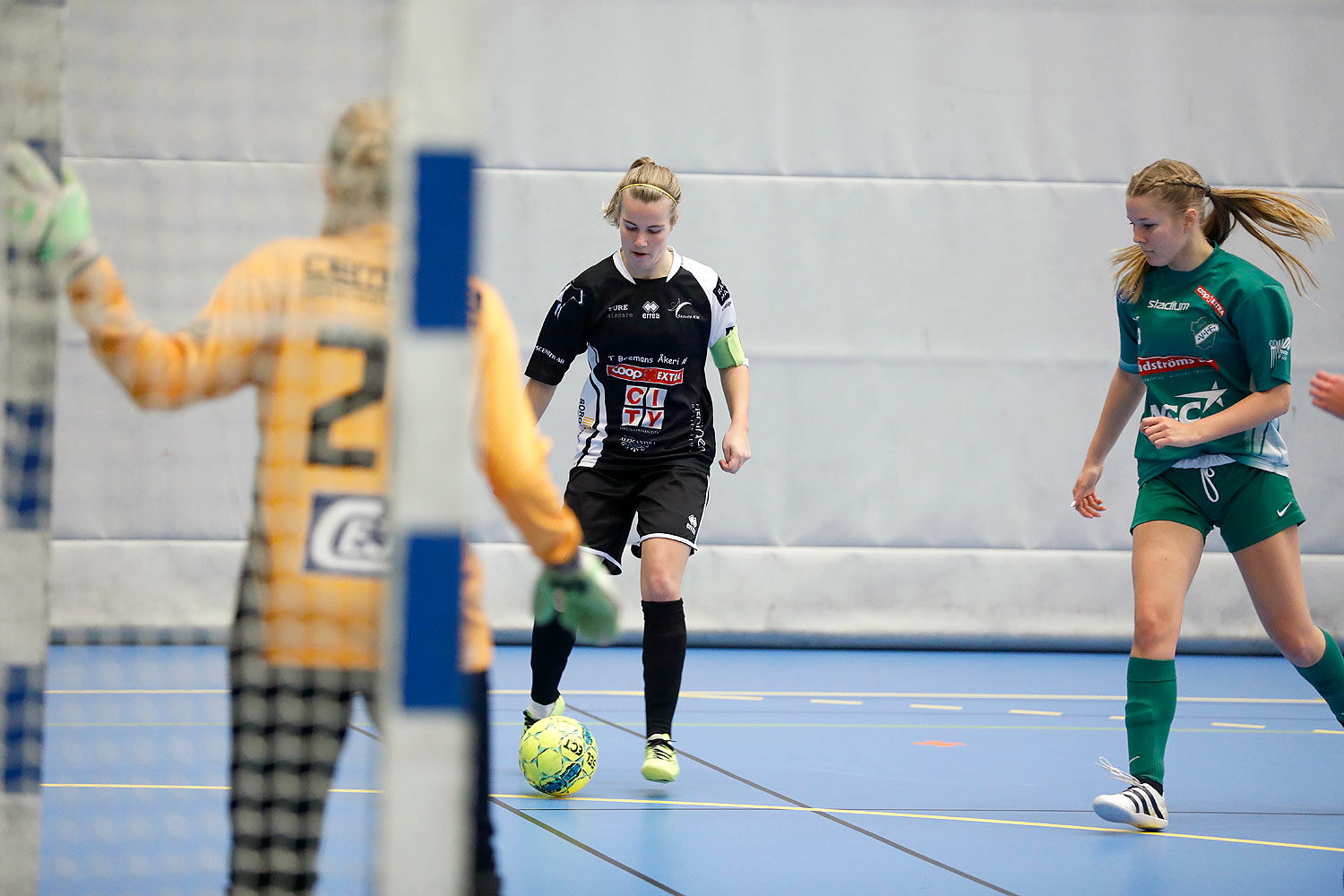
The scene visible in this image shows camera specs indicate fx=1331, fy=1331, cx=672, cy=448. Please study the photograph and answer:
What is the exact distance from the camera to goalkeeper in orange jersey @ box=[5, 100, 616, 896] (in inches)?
76.0

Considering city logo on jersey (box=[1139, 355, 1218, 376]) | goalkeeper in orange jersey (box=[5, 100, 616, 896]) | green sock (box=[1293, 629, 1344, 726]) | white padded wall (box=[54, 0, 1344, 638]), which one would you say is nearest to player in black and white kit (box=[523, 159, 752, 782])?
city logo on jersey (box=[1139, 355, 1218, 376])

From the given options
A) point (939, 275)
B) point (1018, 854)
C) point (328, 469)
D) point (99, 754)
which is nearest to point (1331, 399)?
point (1018, 854)

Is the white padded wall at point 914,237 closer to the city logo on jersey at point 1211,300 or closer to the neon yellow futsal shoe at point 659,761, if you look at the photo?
the neon yellow futsal shoe at point 659,761

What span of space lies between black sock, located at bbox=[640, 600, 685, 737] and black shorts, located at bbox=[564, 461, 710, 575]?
0.21 meters

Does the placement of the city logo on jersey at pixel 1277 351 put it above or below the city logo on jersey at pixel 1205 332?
below

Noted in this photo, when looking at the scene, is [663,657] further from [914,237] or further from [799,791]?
[914,237]

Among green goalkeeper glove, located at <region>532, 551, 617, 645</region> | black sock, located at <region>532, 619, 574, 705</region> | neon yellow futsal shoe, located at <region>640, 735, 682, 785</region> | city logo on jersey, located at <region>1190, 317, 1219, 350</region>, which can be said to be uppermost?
city logo on jersey, located at <region>1190, 317, 1219, 350</region>

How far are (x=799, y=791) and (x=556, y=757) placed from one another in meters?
0.80

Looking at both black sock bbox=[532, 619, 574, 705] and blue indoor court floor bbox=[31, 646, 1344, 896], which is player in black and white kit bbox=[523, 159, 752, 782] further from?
blue indoor court floor bbox=[31, 646, 1344, 896]

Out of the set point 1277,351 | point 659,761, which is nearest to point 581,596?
point 659,761

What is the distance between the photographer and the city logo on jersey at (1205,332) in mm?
3756

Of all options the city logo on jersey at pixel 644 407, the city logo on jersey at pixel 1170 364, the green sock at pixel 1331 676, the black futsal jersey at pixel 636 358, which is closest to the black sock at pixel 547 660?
the black futsal jersey at pixel 636 358

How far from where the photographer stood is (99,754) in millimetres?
4203

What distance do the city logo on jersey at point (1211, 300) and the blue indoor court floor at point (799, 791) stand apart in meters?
1.46
